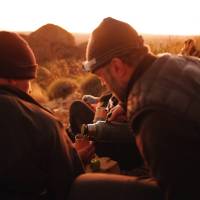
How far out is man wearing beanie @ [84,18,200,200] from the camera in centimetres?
301

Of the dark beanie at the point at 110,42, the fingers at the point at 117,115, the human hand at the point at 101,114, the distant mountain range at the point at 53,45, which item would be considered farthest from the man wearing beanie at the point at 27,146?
the distant mountain range at the point at 53,45

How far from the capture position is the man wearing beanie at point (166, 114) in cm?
301

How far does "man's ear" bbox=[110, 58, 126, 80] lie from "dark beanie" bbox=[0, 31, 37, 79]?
0.60m

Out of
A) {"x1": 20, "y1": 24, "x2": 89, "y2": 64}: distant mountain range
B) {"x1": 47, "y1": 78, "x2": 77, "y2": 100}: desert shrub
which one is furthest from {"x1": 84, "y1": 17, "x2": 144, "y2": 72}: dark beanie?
{"x1": 20, "y1": 24, "x2": 89, "y2": 64}: distant mountain range

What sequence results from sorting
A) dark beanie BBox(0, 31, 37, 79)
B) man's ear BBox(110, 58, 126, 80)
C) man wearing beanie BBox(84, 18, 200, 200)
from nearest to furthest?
man wearing beanie BBox(84, 18, 200, 200)
man's ear BBox(110, 58, 126, 80)
dark beanie BBox(0, 31, 37, 79)

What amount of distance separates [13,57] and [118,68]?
693mm

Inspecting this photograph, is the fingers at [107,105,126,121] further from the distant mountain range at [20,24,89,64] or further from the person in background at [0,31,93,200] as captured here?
the distant mountain range at [20,24,89,64]

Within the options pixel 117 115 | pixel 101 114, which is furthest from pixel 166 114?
pixel 101 114

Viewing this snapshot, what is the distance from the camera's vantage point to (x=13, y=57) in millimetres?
3631

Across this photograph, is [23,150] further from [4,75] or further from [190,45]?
[190,45]

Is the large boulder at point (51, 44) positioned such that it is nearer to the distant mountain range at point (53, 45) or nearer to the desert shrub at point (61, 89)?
the distant mountain range at point (53, 45)

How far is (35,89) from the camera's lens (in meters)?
17.8

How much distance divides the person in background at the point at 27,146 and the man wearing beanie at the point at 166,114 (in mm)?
486

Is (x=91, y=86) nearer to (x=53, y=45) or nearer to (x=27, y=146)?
(x=27, y=146)
